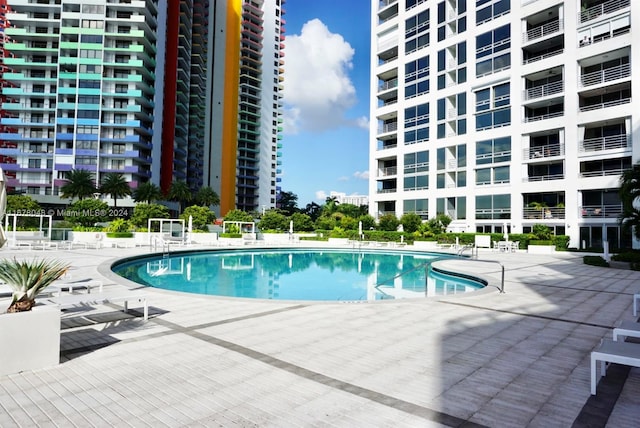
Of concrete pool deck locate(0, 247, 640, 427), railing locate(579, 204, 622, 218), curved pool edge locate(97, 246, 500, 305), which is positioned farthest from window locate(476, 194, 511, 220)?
concrete pool deck locate(0, 247, 640, 427)

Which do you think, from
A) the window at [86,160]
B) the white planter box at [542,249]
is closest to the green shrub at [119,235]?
the white planter box at [542,249]

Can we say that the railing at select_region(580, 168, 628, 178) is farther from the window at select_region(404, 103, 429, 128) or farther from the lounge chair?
the lounge chair

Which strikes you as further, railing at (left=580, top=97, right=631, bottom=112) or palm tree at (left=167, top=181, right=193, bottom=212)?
palm tree at (left=167, top=181, right=193, bottom=212)

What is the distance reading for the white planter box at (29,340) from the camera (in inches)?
185

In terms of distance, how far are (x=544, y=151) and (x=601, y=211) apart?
7.08 metres

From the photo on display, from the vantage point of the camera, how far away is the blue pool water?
583 inches

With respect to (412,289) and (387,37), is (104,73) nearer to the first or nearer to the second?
(387,37)

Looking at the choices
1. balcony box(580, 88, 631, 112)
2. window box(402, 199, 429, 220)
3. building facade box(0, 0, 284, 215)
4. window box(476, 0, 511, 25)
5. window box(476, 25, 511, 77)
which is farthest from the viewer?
building facade box(0, 0, 284, 215)

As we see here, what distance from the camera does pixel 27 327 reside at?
484 centimetres

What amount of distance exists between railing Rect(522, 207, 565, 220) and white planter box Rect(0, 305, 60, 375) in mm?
37119

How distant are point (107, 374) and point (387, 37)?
175 ft

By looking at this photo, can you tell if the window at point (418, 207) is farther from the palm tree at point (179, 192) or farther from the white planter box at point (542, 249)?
the palm tree at point (179, 192)

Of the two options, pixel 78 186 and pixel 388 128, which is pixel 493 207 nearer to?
pixel 388 128

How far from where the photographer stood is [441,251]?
2944 cm
